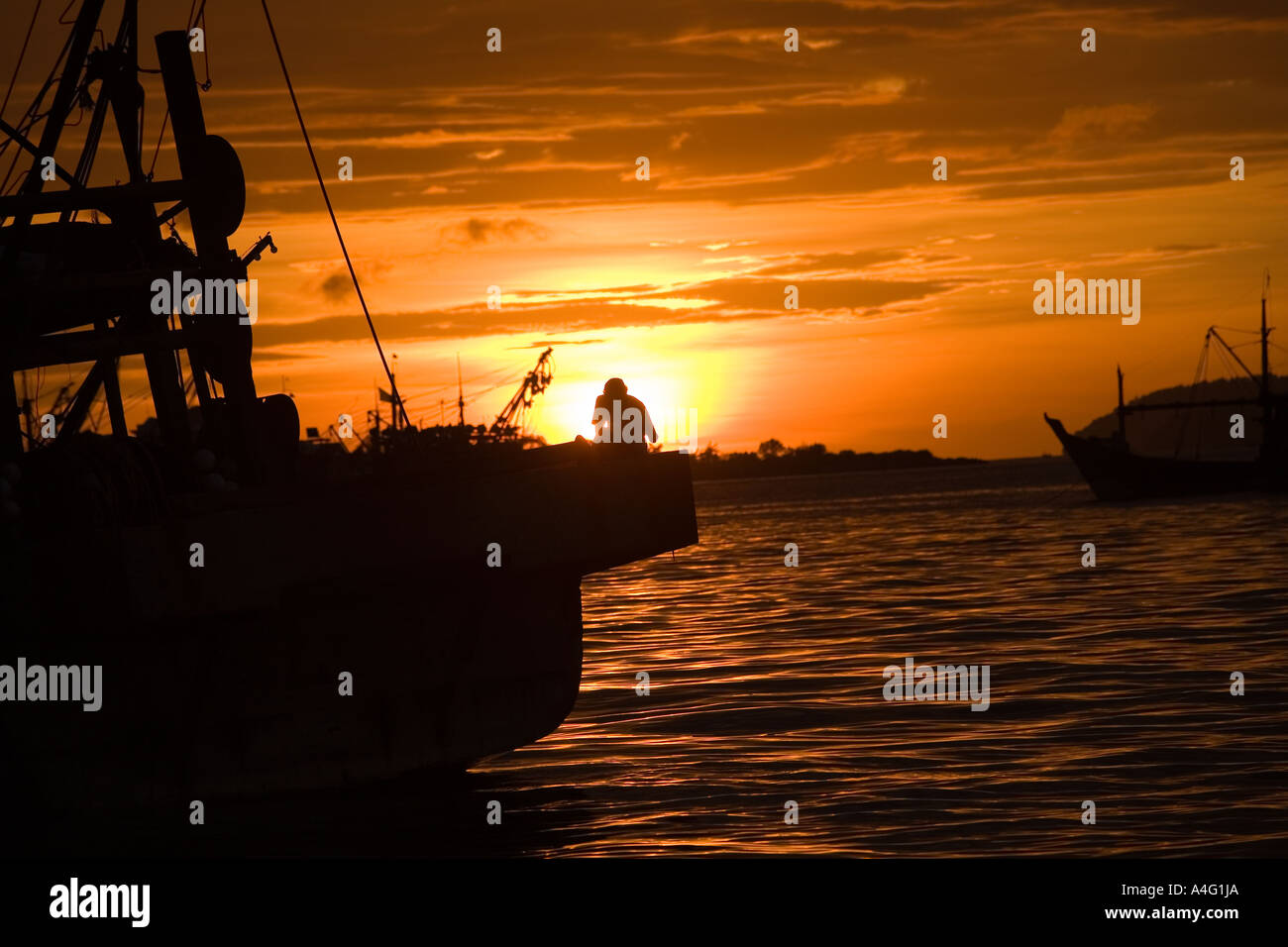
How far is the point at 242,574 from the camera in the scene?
34.8 ft

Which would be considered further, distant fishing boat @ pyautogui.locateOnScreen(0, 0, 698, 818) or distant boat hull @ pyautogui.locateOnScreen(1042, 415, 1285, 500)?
distant boat hull @ pyautogui.locateOnScreen(1042, 415, 1285, 500)

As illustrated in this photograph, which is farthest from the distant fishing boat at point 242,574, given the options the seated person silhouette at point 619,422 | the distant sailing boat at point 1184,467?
the distant sailing boat at point 1184,467

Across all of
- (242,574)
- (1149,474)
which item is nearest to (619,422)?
(242,574)

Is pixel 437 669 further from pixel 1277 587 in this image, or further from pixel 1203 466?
pixel 1203 466

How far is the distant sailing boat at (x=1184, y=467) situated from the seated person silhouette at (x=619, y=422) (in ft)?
299

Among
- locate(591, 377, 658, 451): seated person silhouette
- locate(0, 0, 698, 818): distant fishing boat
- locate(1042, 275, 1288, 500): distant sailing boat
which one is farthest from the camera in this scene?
locate(1042, 275, 1288, 500): distant sailing boat

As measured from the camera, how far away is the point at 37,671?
1087cm

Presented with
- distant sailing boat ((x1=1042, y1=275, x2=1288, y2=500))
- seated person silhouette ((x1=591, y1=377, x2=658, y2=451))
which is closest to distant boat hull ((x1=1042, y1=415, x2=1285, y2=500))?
distant sailing boat ((x1=1042, y1=275, x2=1288, y2=500))

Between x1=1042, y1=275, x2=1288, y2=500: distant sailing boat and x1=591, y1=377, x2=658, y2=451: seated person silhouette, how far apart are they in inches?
3590

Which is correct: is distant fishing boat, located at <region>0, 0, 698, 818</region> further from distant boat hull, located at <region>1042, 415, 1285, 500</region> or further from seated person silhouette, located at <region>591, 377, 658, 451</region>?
distant boat hull, located at <region>1042, 415, 1285, 500</region>

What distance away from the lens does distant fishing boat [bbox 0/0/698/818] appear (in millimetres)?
10625

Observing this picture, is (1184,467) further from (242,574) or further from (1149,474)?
(242,574)

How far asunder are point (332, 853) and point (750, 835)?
124 inches

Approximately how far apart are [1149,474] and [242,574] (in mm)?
100856
